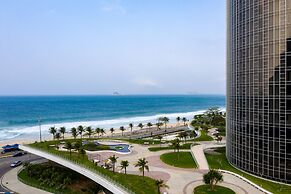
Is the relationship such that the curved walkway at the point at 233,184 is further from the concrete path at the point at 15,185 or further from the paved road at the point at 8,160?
the paved road at the point at 8,160

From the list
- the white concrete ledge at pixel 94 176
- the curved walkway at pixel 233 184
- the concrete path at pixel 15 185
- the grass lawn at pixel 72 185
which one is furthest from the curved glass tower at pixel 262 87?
the concrete path at pixel 15 185

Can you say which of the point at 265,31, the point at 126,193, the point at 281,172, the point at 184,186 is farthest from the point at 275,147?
the point at 126,193

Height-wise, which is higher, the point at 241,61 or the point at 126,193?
the point at 241,61

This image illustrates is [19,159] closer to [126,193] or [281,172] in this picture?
[126,193]

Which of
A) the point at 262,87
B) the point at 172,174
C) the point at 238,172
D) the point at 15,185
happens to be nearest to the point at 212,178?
the point at 172,174

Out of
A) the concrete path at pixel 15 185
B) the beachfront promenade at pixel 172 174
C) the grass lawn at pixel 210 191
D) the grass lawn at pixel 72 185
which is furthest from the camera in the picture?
the concrete path at pixel 15 185

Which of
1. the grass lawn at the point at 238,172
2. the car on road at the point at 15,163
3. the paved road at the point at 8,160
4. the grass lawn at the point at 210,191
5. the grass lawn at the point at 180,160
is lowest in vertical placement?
the paved road at the point at 8,160
